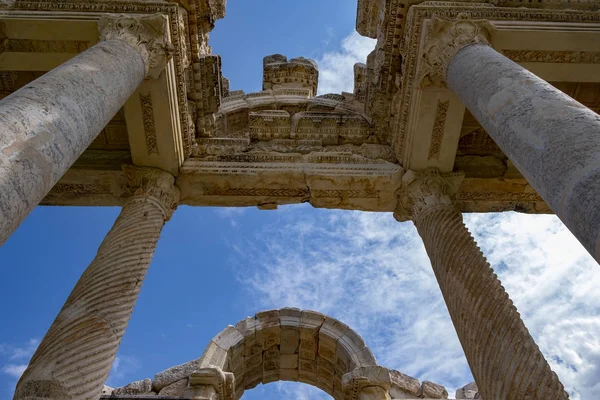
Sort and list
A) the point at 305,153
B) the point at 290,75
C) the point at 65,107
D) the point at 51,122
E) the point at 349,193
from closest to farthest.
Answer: the point at 51,122
the point at 65,107
the point at 349,193
the point at 305,153
the point at 290,75

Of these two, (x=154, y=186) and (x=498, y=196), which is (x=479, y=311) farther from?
(x=154, y=186)

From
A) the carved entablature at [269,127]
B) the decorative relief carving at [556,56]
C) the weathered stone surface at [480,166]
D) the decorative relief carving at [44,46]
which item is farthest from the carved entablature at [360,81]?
the decorative relief carving at [44,46]

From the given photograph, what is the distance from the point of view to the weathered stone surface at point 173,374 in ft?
35.6

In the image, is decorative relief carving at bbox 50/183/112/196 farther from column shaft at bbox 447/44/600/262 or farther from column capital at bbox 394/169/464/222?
column shaft at bbox 447/44/600/262

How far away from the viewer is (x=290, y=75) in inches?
674

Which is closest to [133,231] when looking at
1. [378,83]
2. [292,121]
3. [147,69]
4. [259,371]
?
[147,69]

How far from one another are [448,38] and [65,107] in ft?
17.3

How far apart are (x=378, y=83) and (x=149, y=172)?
4.48m

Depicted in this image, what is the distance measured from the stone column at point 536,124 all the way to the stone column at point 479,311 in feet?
6.65

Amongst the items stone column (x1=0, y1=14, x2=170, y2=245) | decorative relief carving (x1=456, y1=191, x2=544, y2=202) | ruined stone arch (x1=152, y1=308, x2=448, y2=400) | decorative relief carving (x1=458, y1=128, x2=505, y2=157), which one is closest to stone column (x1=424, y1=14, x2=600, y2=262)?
decorative relief carving (x1=458, y1=128, x2=505, y2=157)

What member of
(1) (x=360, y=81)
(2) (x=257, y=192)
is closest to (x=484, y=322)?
(2) (x=257, y=192)

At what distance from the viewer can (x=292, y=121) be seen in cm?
1084

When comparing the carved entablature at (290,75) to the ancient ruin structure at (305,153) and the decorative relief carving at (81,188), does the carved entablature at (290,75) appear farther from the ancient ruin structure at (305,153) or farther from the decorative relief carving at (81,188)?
the decorative relief carving at (81,188)

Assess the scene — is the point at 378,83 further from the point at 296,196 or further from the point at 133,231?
the point at 133,231
